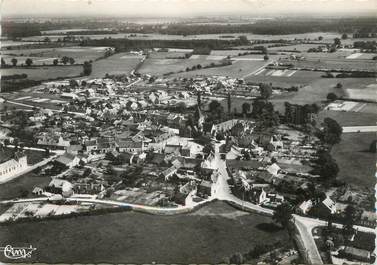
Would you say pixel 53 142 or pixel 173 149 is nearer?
pixel 173 149

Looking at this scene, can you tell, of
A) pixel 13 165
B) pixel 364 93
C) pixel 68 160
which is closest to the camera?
pixel 13 165

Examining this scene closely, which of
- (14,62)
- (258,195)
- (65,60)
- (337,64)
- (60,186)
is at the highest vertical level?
(14,62)

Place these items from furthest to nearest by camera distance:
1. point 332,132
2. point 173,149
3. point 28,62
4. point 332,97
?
1. point 28,62
2. point 332,97
3. point 332,132
4. point 173,149

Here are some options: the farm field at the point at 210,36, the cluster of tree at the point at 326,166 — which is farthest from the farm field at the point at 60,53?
the cluster of tree at the point at 326,166

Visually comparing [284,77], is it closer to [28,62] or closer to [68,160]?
[28,62]

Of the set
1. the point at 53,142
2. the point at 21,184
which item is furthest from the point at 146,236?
the point at 53,142

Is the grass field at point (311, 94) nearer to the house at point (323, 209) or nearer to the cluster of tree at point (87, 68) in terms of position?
the cluster of tree at point (87, 68)

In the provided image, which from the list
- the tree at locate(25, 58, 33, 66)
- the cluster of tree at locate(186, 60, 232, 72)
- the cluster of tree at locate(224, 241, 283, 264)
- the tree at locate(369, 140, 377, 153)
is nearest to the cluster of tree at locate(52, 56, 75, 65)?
the tree at locate(25, 58, 33, 66)
